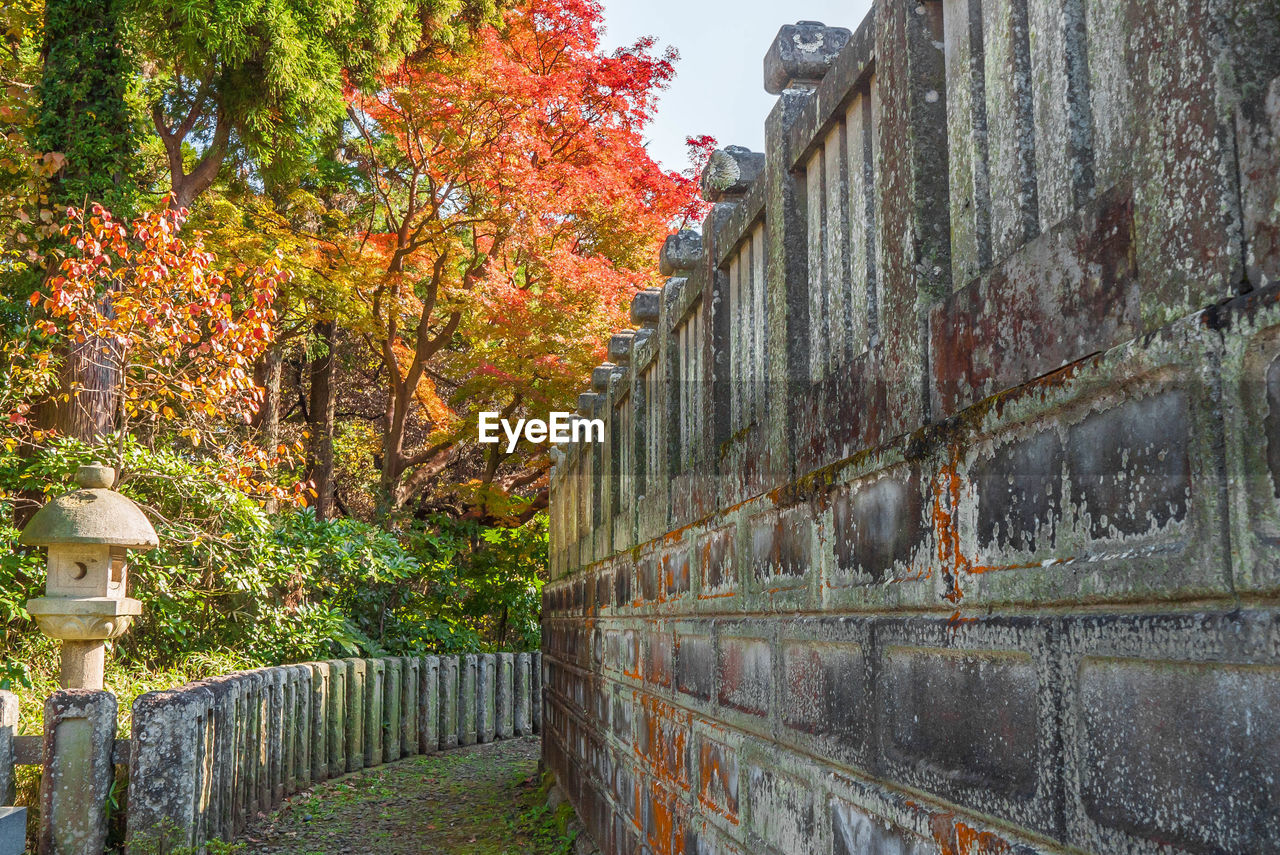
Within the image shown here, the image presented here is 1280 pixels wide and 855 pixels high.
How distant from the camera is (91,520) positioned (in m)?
6.22

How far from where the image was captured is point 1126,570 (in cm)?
125

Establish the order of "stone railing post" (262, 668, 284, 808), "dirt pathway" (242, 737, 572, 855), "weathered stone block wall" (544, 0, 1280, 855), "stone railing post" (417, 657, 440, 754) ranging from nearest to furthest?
"weathered stone block wall" (544, 0, 1280, 855) → "dirt pathway" (242, 737, 572, 855) → "stone railing post" (262, 668, 284, 808) → "stone railing post" (417, 657, 440, 754)

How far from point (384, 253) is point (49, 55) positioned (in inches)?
204

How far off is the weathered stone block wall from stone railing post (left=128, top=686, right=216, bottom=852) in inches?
140

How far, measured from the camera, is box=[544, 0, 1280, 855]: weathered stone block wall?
3.69ft

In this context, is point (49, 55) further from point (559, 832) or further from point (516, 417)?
point (559, 832)

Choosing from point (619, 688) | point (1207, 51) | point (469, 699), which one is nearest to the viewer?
point (1207, 51)

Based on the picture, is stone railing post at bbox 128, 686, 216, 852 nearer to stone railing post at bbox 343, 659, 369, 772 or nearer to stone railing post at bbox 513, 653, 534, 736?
stone railing post at bbox 343, 659, 369, 772

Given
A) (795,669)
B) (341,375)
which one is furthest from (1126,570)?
(341,375)

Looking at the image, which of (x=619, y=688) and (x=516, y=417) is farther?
(x=516, y=417)

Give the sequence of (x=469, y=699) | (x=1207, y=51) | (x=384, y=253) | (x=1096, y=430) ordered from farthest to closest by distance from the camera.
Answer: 1. (x=384, y=253)
2. (x=469, y=699)
3. (x=1096, y=430)
4. (x=1207, y=51)

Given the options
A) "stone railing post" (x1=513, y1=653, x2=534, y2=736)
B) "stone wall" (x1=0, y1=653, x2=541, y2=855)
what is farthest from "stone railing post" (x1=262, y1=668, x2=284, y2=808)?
"stone railing post" (x1=513, y1=653, x2=534, y2=736)

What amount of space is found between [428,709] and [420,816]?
3.32m

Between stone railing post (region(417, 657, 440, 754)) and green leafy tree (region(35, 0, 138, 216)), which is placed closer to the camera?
green leafy tree (region(35, 0, 138, 216))
